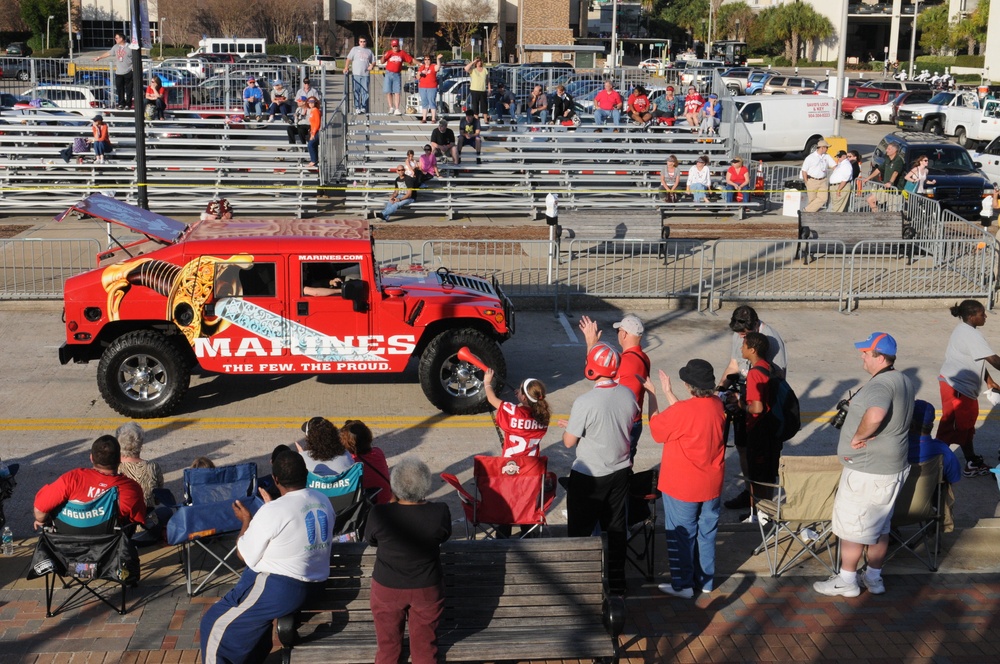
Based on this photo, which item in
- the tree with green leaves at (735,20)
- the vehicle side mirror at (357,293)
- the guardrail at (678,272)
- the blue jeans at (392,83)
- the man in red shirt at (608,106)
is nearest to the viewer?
the vehicle side mirror at (357,293)

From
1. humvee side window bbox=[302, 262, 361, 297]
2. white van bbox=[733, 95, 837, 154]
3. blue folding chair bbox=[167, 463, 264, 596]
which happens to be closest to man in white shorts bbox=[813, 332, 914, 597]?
blue folding chair bbox=[167, 463, 264, 596]

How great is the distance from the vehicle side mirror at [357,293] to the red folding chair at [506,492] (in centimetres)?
386

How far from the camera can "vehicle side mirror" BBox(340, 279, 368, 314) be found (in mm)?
11336

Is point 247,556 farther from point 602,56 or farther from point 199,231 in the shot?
point 602,56

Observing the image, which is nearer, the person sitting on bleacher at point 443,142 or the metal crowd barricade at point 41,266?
the metal crowd barricade at point 41,266

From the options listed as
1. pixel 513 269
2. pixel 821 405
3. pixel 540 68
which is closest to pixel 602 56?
pixel 540 68

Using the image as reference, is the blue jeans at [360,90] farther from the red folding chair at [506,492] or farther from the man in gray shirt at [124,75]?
the red folding chair at [506,492]

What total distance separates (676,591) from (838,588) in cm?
113

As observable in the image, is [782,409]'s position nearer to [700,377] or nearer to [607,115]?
[700,377]

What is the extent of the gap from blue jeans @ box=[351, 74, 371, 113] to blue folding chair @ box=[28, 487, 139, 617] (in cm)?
2042

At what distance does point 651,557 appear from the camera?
7.96 meters

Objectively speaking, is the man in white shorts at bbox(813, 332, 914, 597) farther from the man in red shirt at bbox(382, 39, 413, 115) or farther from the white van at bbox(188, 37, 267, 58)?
the white van at bbox(188, 37, 267, 58)

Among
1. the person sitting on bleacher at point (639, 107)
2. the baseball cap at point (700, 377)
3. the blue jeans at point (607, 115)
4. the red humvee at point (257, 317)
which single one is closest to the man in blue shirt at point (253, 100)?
the blue jeans at point (607, 115)

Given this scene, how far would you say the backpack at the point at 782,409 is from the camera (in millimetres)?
8961
